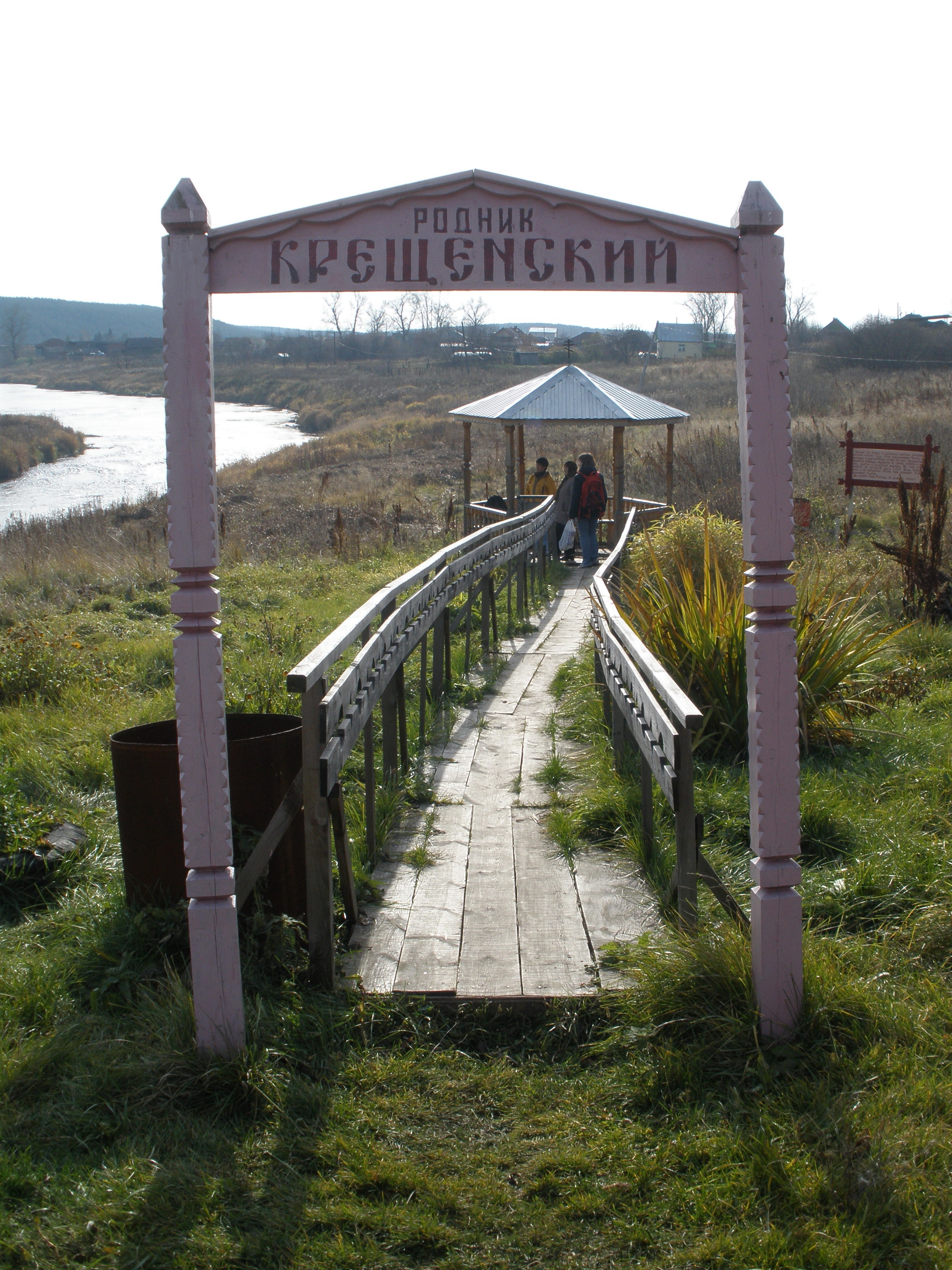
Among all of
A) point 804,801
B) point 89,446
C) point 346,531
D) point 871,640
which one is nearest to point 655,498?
point 346,531

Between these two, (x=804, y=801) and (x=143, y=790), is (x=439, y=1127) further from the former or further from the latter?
(x=804, y=801)

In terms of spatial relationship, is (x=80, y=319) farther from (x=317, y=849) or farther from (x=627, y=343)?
(x=317, y=849)

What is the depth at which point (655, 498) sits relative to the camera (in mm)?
23000

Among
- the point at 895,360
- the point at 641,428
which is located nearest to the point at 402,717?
the point at 641,428

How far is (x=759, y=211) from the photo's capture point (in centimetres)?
302

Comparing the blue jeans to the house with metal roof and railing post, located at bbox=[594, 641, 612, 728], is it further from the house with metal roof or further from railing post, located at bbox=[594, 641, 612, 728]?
the house with metal roof

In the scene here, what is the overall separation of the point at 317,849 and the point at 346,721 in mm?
547

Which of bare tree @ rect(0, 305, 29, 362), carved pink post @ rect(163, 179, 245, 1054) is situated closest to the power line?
carved pink post @ rect(163, 179, 245, 1054)

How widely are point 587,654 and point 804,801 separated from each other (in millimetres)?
3918

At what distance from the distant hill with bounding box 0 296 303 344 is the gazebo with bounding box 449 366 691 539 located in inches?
6356

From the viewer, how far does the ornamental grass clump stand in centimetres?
588

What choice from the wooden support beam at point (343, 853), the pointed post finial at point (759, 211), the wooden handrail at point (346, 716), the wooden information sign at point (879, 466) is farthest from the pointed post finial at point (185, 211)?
the wooden information sign at point (879, 466)

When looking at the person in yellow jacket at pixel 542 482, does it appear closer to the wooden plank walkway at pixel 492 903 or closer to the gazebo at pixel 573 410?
the gazebo at pixel 573 410

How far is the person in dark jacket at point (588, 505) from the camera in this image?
13984 mm
